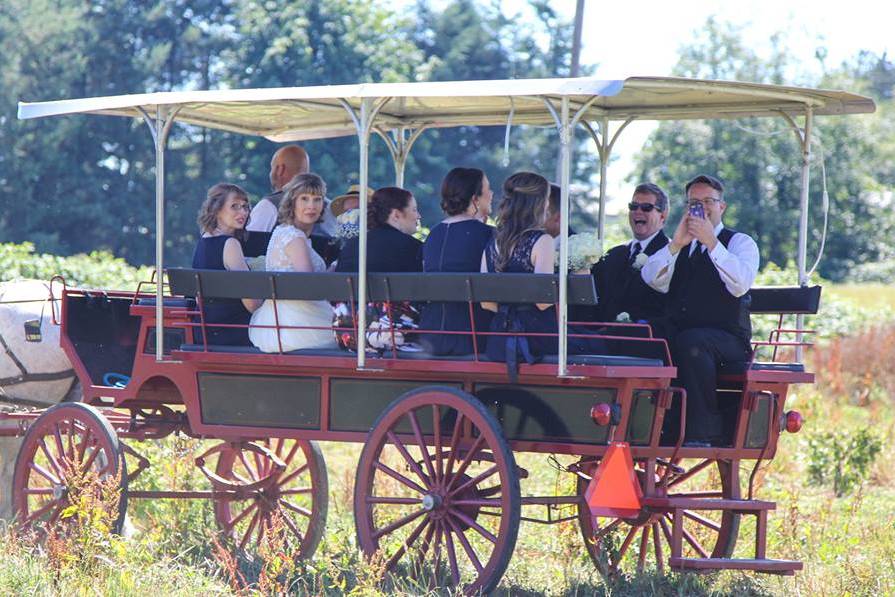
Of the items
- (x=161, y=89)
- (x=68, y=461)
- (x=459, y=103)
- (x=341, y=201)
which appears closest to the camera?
(x=68, y=461)

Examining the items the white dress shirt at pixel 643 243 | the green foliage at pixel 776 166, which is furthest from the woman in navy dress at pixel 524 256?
the green foliage at pixel 776 166

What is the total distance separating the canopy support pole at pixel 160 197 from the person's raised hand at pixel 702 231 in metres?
2.48

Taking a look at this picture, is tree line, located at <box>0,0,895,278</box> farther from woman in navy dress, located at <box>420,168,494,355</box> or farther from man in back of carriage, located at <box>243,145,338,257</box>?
woman in navy dress, located at <box>420,168,494,355</box>

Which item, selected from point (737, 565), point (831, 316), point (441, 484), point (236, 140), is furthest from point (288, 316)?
point (236, 140)

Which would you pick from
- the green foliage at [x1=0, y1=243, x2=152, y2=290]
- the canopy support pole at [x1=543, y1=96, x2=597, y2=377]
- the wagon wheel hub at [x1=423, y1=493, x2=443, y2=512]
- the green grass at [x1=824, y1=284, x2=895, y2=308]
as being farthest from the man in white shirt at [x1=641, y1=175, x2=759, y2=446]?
the green grass at [x1=824, y1=284, x2=895, y2=308]

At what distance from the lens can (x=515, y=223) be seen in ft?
→ 21.4

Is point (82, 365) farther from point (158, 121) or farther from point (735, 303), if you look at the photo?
point (735, 303)

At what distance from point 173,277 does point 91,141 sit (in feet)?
95.2

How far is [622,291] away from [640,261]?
0.18 m

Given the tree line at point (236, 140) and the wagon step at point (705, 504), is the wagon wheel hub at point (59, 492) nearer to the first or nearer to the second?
the wagon step at point (705, 504)

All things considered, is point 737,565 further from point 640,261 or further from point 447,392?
point 640,261

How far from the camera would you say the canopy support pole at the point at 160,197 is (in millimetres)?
6883

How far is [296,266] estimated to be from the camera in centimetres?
717

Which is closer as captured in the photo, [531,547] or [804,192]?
[804,192]
